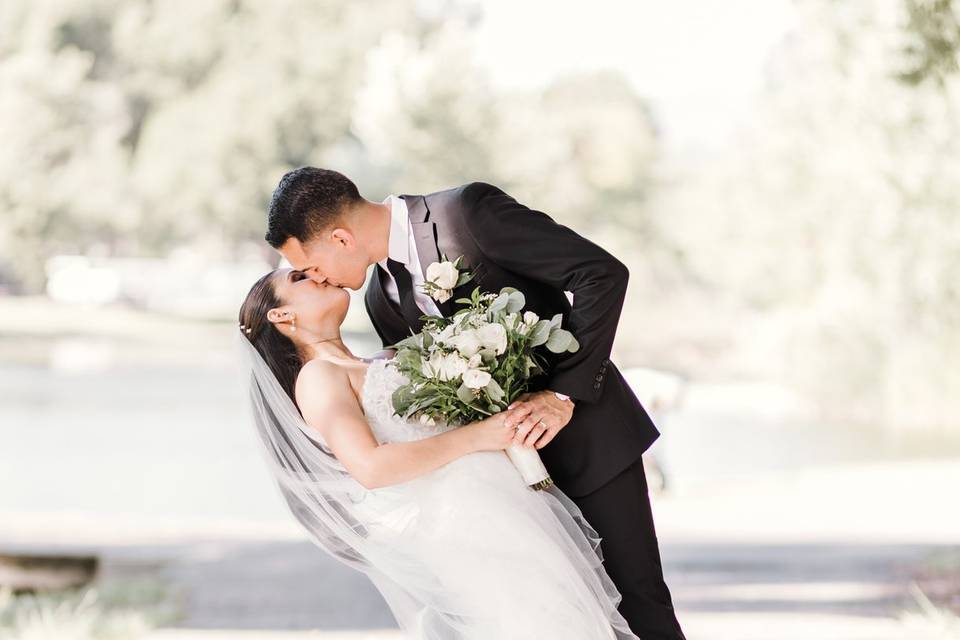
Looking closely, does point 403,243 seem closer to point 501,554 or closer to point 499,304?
point 499,304

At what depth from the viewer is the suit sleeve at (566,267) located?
7.06 ft

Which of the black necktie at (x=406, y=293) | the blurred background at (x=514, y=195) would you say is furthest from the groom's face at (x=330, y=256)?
the blurred background at (x=514, y=195)

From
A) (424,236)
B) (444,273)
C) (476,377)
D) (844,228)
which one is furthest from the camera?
(844,228)

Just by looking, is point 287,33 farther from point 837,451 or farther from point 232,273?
point 837,451

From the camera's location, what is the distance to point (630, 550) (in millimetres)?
2352

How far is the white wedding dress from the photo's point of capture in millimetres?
2189

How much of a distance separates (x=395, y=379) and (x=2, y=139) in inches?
336

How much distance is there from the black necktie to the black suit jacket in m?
0.07

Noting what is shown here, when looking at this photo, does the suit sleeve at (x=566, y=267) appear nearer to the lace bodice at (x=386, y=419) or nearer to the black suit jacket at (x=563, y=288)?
the black suit jacket at (x=563, y=288)

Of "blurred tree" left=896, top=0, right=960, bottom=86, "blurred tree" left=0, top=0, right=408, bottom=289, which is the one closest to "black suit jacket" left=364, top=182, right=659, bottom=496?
"blurred tree" left=896, top=0, right=960, bottom=86

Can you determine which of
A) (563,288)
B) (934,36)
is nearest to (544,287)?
(563,288)

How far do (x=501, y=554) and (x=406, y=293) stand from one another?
1.92 feet

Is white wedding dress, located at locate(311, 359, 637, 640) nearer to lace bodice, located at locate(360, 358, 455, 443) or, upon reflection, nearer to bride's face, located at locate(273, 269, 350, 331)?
lace bodice, located at locate(360, 358, 455, 443)

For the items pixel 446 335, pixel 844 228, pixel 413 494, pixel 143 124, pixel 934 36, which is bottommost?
pixel 413 494
